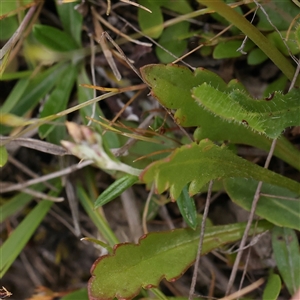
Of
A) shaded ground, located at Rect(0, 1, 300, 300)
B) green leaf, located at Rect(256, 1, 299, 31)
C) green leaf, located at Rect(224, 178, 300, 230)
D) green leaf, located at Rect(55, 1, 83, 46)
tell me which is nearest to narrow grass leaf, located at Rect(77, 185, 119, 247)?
shaded ground, located at Rect(0, 1, 300, 300)

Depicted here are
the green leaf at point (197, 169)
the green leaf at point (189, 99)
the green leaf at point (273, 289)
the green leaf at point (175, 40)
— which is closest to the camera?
the green leaf at point (197, 169)

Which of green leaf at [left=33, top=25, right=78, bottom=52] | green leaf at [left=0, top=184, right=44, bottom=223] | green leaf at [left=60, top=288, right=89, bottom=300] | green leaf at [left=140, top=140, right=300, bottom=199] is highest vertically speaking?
green leaf at [left=33, top=25, right=78, bottom=52]

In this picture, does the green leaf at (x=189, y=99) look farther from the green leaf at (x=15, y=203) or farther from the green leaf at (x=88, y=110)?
the green leaf at (x=15, y=203)

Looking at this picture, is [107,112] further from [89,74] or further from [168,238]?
[168,238]

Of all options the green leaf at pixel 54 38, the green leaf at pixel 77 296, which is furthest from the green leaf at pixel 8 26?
the green leaf at pixel 77 296

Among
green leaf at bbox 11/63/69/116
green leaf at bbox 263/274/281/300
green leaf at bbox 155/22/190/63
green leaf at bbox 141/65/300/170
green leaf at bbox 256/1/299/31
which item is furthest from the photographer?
green leaf at bbox 11/63/69/116

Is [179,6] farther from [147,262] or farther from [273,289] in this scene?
[273,289]

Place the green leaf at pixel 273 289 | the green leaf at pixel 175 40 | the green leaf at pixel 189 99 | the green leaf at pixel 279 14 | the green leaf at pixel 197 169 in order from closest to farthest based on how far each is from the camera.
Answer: the green leaf at pixel 197 169 → the green leaf at pixel 189 99 → the green leaf at pixel 273 289 → the green leaf at pixel 279 14 → the green leaf at pixel 175 40

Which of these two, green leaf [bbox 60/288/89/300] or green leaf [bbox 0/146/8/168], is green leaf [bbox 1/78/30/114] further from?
green leaf [bbox 60/288/89/300]
